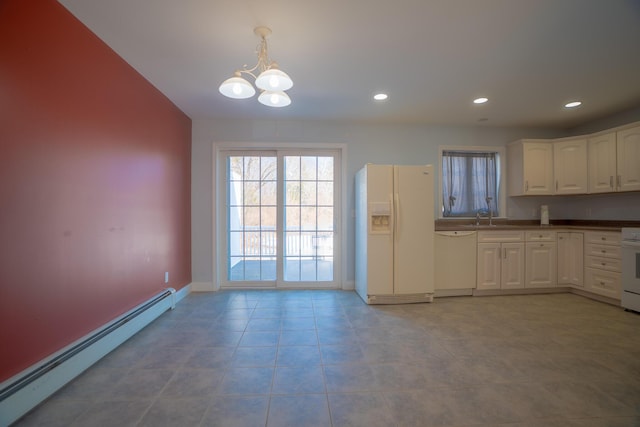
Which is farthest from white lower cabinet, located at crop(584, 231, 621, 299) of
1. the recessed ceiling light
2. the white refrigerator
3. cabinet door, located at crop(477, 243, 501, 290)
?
the white refrigerator

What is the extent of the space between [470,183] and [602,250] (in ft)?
5.75

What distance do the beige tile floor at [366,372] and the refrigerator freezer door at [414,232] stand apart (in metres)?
0.43

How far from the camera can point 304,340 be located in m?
2.40

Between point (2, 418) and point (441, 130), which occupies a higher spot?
point (441, 130)

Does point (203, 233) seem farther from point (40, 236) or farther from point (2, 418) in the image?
point (2, 418)

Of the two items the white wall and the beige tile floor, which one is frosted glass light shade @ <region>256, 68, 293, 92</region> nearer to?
the beige tile floor

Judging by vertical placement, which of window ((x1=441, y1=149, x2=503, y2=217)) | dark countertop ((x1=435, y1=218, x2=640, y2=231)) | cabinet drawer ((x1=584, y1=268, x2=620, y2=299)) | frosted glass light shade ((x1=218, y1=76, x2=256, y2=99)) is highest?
frosted glass light shade ((x1=218, y1=76, x2=256, y2=99))

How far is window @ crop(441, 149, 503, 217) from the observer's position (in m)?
4.19

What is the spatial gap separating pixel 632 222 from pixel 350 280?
381cm

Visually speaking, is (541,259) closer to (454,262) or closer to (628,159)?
(454,262)

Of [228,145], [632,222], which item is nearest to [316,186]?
[228,145]

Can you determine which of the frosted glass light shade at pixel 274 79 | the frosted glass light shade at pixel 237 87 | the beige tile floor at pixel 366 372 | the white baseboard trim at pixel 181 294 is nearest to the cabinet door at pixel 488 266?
the beige tile floor at pixel 366 372

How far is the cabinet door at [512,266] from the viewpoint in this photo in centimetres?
364

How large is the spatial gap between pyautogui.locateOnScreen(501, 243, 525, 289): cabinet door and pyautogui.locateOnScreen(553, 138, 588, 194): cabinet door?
117 centimetres
